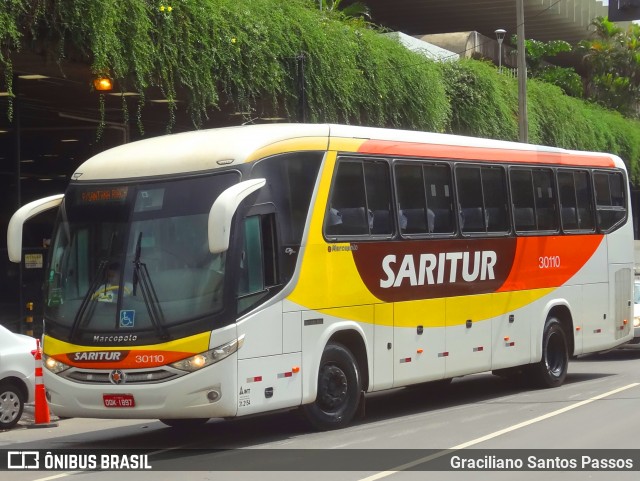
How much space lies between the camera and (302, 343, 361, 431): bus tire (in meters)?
13.1

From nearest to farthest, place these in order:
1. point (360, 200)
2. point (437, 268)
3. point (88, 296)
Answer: point (88, 296), point (360, 200), point (437, 268)

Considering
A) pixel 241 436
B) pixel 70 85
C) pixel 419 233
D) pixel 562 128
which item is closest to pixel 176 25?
pixel 70 85

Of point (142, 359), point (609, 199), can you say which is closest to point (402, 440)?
point (142, 359)

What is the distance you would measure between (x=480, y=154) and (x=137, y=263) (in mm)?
6485

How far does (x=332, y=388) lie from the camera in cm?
1328

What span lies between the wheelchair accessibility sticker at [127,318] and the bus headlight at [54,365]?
2.72 ft

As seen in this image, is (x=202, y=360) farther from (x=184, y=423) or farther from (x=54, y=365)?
(x=184, y=423)

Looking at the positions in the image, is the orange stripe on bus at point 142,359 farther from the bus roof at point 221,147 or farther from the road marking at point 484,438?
the road marking at point 484,438

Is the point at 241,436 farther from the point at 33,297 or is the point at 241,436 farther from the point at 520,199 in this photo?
the point at 33,297

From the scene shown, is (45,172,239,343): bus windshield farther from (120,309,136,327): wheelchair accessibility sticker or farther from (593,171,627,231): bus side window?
(593,171,627,231): bus side window

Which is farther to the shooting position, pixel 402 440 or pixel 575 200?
pixel 575 200

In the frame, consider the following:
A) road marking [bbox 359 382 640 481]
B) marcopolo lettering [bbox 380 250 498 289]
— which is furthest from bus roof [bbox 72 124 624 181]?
road marking [bbox 359 382 640 481]

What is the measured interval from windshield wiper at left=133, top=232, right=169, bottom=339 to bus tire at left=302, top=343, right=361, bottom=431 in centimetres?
223

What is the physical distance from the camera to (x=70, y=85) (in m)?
22.0
